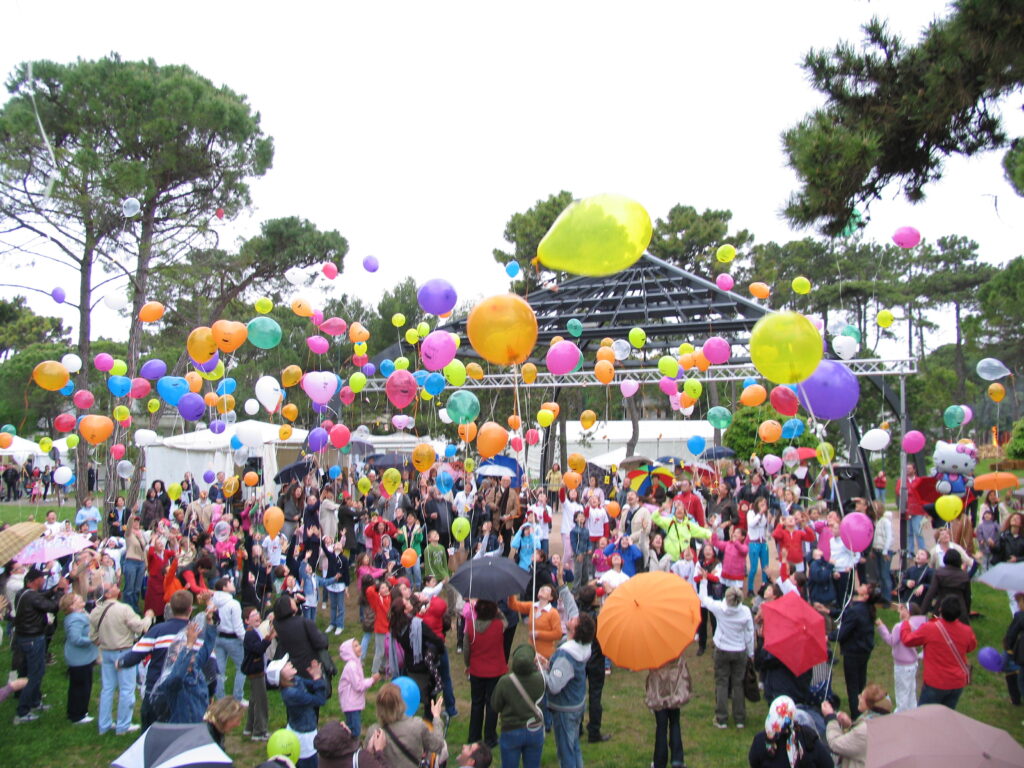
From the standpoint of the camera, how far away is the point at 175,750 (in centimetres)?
305

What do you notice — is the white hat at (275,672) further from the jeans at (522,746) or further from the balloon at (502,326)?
the balloon at (502,326)

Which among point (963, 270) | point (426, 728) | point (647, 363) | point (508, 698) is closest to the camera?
point (426, 728)

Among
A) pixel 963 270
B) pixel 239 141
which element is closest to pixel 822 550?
pixel 239 141

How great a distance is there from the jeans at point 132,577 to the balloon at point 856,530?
6.98 meters

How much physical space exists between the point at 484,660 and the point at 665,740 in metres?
1.24

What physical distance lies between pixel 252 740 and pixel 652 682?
2861 millimetres

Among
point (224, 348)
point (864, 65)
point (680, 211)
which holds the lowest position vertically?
point (224, 348)

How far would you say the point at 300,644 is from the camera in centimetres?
482

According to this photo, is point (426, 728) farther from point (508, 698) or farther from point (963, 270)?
point (963, 270)

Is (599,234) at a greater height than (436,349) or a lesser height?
greater

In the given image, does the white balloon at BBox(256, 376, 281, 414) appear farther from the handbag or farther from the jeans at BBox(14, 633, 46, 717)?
the handbag

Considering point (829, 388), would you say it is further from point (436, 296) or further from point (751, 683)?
point (436, 296)

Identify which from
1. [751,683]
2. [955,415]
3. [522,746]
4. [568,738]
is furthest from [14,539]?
[955,415]

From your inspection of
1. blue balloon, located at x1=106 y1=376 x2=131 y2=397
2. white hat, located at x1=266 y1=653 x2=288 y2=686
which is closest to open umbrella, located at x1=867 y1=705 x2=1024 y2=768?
white hat, located at x1=266 y1=653 x2=288 y2=686
